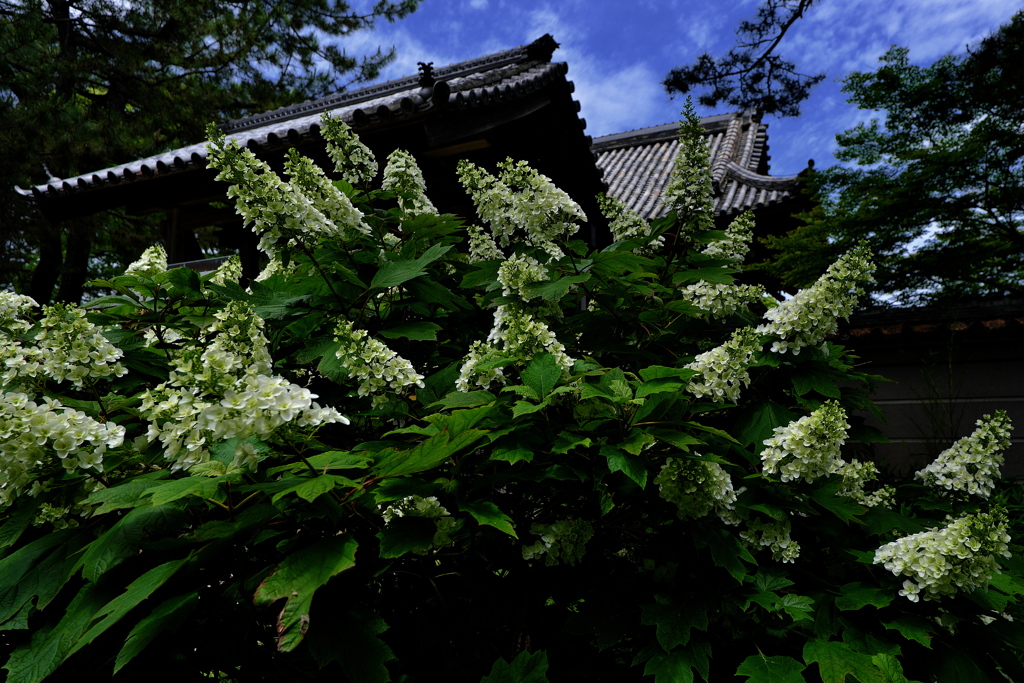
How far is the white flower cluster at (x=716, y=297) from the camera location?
113 inches

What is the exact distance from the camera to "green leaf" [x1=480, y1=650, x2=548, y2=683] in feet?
5.41

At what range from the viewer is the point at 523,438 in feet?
5.49

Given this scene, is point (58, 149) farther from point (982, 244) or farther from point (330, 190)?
point (982, 244)

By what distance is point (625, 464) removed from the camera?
1.59m

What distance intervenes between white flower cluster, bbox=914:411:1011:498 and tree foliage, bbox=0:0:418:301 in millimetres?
12616

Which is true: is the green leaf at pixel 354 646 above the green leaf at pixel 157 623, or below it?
above

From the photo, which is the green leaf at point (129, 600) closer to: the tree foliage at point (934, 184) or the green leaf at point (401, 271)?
the green leaf at point (401, 271)

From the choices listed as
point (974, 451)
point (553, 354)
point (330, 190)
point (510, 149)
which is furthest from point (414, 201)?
point (510, 149)

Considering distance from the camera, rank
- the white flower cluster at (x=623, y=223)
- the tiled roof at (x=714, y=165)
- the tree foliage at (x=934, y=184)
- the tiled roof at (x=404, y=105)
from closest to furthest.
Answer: the white flower cluster at (x=623, y=223) < the tiled roof at (x=404, y=105) < the tree foliage at (x=934, y=184) < the tiled roof at (x=714, y=165)

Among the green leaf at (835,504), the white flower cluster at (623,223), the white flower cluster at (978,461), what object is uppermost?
the white flower cluster at (623,223)

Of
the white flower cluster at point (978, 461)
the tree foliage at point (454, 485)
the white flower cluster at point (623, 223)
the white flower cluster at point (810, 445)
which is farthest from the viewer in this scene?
the white flower cluster at point (623, 223)

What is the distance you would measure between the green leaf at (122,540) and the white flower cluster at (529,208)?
1.55 m

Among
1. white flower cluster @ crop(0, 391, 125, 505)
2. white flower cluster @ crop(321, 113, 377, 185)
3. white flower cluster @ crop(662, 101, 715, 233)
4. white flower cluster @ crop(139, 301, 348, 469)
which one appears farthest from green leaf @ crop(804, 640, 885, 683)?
white flower cluster @ crop(321, 113, 377, 185)

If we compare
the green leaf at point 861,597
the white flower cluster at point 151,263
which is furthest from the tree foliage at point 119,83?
the green leaf at point 861,597
